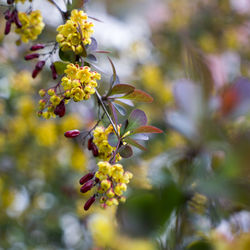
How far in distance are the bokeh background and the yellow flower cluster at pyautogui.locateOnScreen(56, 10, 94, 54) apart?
11 cm

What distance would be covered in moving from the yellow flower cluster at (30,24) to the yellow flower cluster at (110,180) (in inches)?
15.4

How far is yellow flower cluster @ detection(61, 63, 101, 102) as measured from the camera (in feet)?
1.96

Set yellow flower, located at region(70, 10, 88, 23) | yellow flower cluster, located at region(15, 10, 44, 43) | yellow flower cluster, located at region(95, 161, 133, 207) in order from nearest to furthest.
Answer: yellow flower cluster, located at region(95, 161, 133, 207)
yellow flower, located at region(70, 10, 88, 23)
yellow flower cluster, located at region(15, 10, 44, 43)

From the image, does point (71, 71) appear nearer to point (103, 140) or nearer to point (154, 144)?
point (103, 140)

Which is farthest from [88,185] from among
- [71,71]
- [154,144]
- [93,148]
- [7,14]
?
[154,144]

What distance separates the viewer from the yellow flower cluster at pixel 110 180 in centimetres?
54

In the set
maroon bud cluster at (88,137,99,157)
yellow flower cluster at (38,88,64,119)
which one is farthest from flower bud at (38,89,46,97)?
maroon bud cluster at (88,137,99,157)

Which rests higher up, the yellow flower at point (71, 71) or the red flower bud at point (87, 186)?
the yellow flower at point (71, 71)

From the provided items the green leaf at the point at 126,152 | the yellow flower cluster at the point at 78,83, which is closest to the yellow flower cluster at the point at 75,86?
the yellow flower cluster at the point at 78,83

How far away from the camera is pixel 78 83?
0.59m

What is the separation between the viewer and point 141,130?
1.98 ft

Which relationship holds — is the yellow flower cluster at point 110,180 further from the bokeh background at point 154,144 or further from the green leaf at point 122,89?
the green leaf at point 122,89

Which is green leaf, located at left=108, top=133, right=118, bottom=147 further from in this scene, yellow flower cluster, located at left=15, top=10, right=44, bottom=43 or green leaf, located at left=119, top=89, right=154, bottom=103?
yellow flower cluster, located at left=15, top=10, right=44, bottom=43

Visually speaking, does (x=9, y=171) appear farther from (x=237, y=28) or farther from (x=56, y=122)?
Result: (x=237, y=28)
